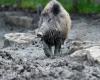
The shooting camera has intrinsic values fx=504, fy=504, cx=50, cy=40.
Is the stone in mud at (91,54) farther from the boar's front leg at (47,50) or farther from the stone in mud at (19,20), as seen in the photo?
the stone in mud at (19,20)

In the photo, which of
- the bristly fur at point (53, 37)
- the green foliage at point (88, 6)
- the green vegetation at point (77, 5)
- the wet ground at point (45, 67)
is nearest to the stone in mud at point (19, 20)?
the green vegetation at point (77, 5)

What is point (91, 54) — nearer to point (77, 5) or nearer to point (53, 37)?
point (53, 37)

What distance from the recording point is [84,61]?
9305 mm

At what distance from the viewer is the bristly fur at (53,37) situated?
10.3 m

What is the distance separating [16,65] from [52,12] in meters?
2.11

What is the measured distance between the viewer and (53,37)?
1038cm

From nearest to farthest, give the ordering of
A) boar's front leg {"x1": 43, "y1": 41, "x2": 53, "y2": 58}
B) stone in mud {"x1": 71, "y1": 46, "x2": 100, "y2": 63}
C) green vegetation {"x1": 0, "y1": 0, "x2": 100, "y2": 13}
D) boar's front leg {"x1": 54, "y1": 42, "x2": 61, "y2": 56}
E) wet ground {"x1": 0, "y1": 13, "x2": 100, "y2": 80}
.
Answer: wet ground {"x1": 0, "y1": 13, "x2": 100, "y2": 80} → stone in mud {"x1": 71, "y1": 46, "x2": 100, "y2": 63} → boar's front leg {"x1": 43, "y1": 41, "x2": 53, "y2": 58} → boar's front leg {"x1": 54, "y1": 42, "x2": 61, "y2": 56} → green vegetation {"x1": 0, "y1": 0, "x2": 100, "y2": 13}

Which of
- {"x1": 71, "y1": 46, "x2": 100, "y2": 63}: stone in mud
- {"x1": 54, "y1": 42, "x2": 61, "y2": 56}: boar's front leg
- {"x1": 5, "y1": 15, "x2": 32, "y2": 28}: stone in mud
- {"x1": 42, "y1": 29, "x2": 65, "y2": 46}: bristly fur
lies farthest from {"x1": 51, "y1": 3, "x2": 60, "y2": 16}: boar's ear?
{"x1": 5, "y1": 15, "x2": 32, "y2": 28}: stone in mud

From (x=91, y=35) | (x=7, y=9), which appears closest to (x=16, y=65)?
(x=91, y=35)

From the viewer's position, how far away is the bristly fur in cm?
1030

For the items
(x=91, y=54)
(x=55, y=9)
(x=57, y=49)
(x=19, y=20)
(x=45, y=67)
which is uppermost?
(x=55, y=9)

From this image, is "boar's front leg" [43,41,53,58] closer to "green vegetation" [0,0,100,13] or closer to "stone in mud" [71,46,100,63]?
"stone in mud" [71,46,100,63]

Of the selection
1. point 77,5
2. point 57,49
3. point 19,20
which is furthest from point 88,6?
point 57,49

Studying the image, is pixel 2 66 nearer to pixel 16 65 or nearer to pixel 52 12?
pixel 16 65
